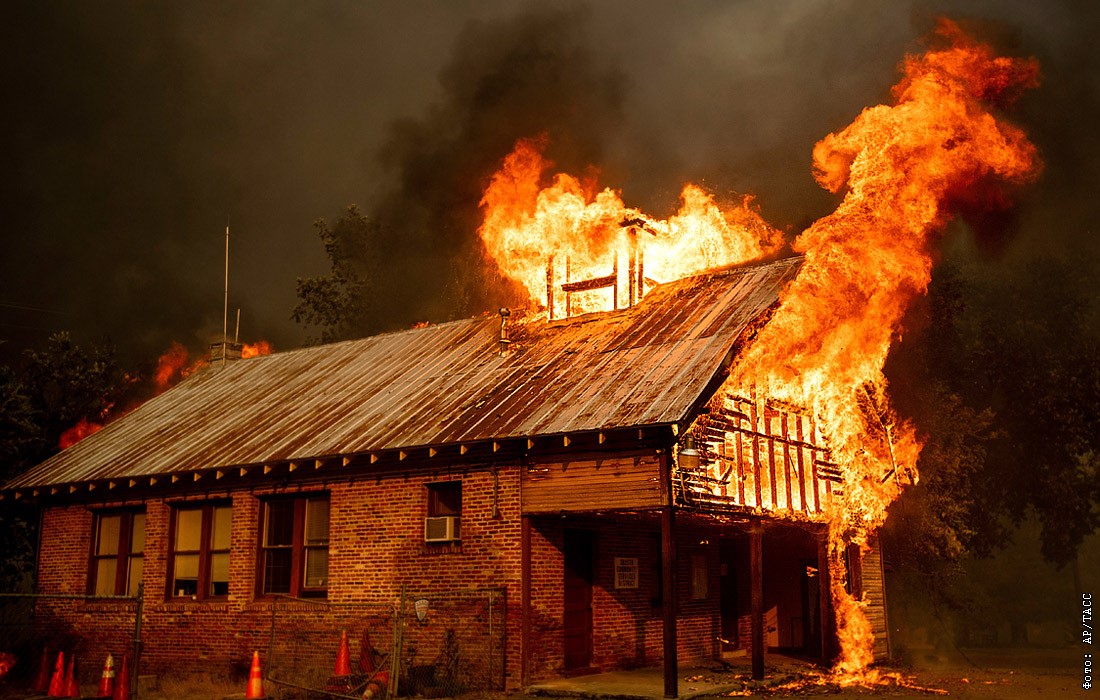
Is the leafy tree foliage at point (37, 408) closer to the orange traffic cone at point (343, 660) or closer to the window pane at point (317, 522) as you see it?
the window pane at point (317, 522)

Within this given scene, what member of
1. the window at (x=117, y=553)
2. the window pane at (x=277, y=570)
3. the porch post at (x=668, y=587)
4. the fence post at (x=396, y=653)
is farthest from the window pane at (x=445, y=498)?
the window at (x=117, y=553)

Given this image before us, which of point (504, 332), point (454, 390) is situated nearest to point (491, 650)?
point (454, 390)

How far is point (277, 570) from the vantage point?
1897 cm

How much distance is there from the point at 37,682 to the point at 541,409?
10.4 meters

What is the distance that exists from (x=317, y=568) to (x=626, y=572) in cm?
565

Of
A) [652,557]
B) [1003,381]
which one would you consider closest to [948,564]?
[1003,381]

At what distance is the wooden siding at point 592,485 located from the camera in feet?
46.8

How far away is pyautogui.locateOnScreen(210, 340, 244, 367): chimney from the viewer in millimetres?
28500

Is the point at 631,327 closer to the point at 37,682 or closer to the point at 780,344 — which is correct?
the point at 780,344

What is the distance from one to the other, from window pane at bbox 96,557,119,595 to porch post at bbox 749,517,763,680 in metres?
13.6

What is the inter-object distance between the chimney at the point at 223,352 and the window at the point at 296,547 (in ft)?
33.7

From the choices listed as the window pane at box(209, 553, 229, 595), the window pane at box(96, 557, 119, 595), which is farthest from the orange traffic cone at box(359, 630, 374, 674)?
the window pane at box(96, 557, 119, 595)

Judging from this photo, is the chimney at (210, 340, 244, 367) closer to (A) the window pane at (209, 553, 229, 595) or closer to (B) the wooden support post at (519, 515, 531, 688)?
(A) the window pane at (209, 553, 229, 595)

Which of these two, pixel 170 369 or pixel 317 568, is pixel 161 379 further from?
pixel 317 568
